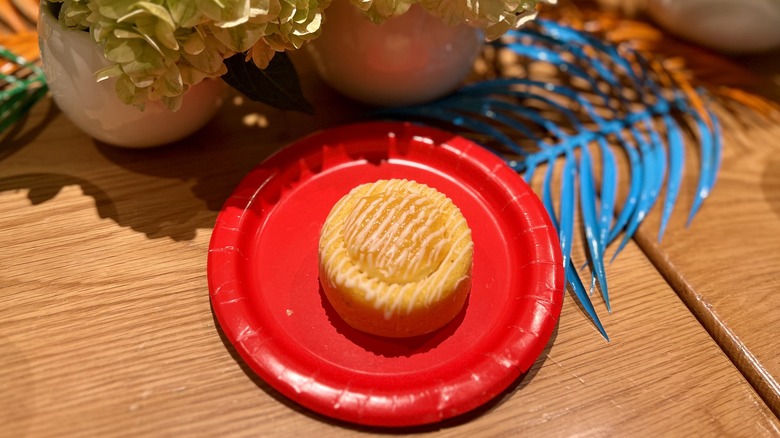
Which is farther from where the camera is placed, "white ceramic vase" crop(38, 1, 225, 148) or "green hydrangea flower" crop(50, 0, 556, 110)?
"white ceramic vase" crop(38, 1, 225, 148)

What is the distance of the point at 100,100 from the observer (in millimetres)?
937

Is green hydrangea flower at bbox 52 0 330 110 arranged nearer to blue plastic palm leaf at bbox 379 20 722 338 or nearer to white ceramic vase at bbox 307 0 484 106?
white ceramic vase at bbox 307 0 484 106

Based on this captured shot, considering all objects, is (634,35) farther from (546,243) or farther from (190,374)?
(190,374)

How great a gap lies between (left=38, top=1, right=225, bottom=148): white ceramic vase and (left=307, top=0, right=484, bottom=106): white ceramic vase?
0.22 metres

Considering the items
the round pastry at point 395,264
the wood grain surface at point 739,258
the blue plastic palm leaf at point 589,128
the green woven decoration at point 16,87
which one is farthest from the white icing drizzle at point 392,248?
the green woven decoration at point 16,87

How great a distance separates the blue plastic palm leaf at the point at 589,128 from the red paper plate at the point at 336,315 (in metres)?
0.10

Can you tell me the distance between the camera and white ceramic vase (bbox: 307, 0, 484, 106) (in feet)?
3.35

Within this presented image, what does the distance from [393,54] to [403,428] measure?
63cm

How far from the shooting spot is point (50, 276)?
0.92 metres

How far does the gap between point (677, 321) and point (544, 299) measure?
0.24 metres

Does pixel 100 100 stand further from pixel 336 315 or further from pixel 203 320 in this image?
pixel 336 315

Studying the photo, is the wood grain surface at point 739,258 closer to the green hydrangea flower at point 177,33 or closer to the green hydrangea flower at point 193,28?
the green hydrangea flower at point 193,28

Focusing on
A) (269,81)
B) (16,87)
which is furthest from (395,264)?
(16,87)

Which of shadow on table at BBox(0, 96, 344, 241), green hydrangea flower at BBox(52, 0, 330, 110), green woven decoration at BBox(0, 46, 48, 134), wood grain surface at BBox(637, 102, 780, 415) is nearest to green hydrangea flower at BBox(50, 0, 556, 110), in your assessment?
green hydrangea flower at BBox(52, 0, 330, 110)
